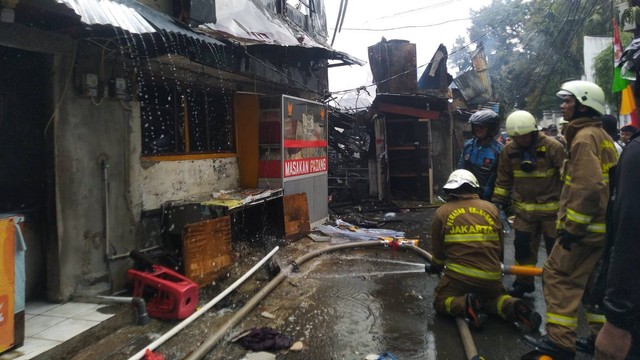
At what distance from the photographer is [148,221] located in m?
5.10

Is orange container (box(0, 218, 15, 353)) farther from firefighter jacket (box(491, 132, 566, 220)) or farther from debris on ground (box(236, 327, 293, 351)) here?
firefighter jacket (box(491, 132, 566, 220))

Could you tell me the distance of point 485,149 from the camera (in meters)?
5.53

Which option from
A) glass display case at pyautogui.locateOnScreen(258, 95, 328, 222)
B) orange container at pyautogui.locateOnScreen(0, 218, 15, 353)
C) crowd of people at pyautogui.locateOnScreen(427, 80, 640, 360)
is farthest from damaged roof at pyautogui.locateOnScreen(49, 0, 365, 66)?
crowd of people at pyautogui.locateOnScreen(427, 80, 640, 360)

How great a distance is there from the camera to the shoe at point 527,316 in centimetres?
360

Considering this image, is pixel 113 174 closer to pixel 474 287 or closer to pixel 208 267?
pixel 208 267

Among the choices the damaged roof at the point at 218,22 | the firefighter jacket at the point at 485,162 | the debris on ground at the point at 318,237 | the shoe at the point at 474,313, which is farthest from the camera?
the debris on ground at the point at 318,237

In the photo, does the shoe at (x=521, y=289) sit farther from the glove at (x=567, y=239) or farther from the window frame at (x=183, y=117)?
the window frame at (x=183, y=117)

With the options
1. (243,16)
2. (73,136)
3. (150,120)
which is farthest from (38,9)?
(243,16)

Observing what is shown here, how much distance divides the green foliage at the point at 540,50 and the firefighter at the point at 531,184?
52.5 ft

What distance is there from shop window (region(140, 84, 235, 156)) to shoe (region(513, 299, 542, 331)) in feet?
15.7

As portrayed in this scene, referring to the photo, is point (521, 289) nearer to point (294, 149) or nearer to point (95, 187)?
point (294, 149)

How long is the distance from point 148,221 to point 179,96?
2.04 meters

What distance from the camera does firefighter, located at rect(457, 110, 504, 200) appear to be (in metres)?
5.32

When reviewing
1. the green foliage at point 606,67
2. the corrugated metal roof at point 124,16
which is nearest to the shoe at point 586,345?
the corrugated metal roof at point 124,16
